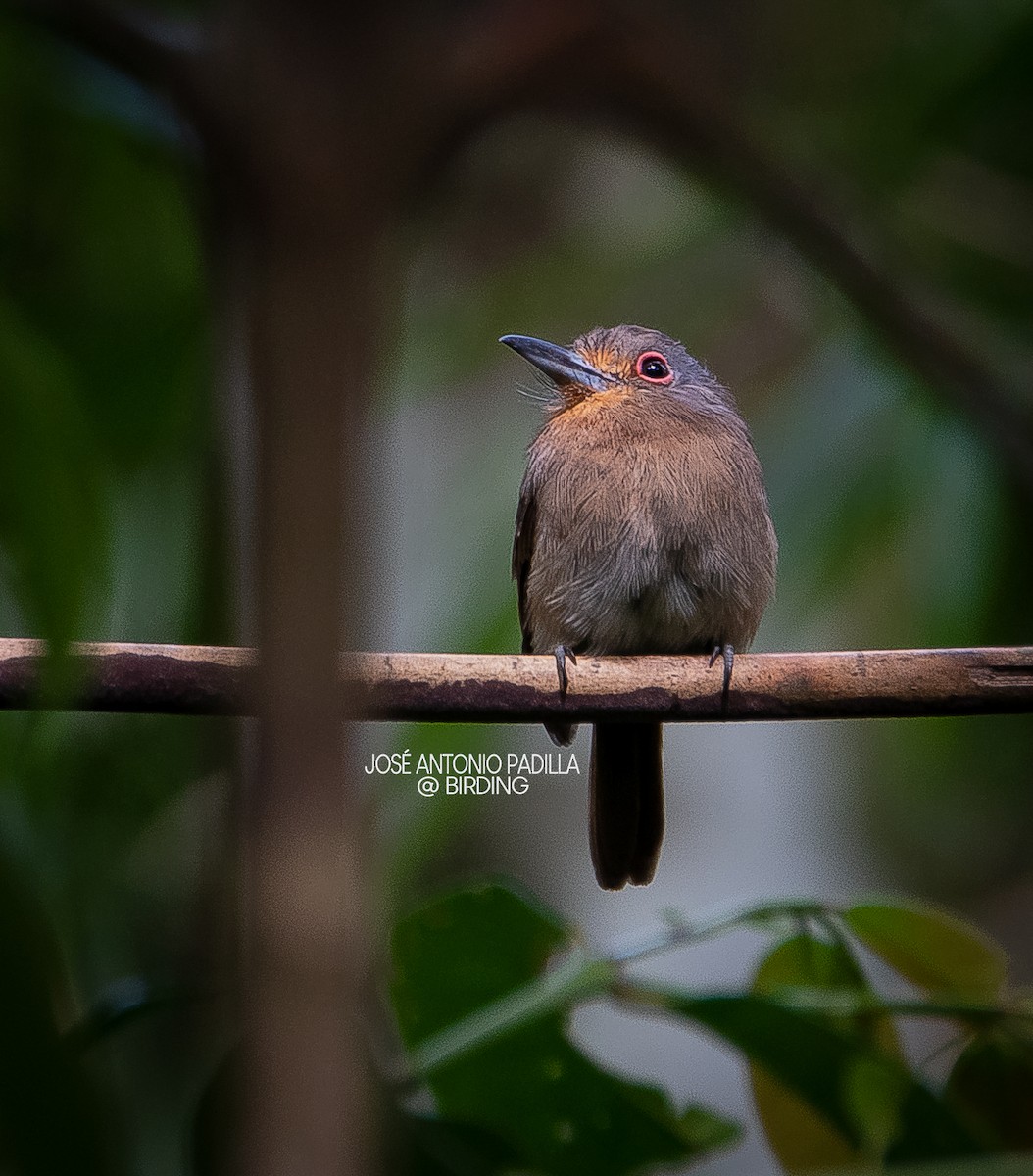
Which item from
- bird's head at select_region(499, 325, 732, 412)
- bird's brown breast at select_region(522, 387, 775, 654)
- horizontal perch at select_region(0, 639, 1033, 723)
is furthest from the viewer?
bird's head at select_region(499, 325, 732, 412)

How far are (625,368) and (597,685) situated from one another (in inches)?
64.8

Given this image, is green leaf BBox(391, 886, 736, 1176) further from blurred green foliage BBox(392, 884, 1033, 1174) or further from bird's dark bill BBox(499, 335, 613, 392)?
bird's dark bill BBox(499, 335, 613, 392)

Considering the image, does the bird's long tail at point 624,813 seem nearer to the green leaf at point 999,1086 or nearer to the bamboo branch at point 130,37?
the green leaf at point 999,1086

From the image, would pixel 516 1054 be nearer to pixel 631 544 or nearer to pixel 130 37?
pixel 130 37

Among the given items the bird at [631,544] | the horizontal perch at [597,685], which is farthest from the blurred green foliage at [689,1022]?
the bird at [631,544]

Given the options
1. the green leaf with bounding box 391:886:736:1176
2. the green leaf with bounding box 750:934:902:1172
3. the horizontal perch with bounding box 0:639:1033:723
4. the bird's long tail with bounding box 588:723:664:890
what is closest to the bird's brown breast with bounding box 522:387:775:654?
the bird's long tail with bounding box 588:723:664:890

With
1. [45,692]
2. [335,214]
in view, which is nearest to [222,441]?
[45,692]

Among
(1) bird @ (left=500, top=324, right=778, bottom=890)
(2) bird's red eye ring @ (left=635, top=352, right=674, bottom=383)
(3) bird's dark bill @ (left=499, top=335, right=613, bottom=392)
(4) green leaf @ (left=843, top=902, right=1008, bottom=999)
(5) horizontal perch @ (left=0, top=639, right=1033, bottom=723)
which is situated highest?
(2) bird's red eye ring @ (left=635, top=352, right=674, bottom=383)

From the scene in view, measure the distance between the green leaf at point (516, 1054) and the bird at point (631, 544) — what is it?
4.33ft

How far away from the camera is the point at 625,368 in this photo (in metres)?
3.55

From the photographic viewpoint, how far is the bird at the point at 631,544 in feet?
10.6

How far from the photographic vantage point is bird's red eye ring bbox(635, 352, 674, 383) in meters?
3.54

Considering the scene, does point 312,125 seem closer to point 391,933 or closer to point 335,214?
point 335,214

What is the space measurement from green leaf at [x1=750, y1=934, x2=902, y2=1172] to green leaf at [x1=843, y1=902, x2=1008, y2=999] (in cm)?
6
